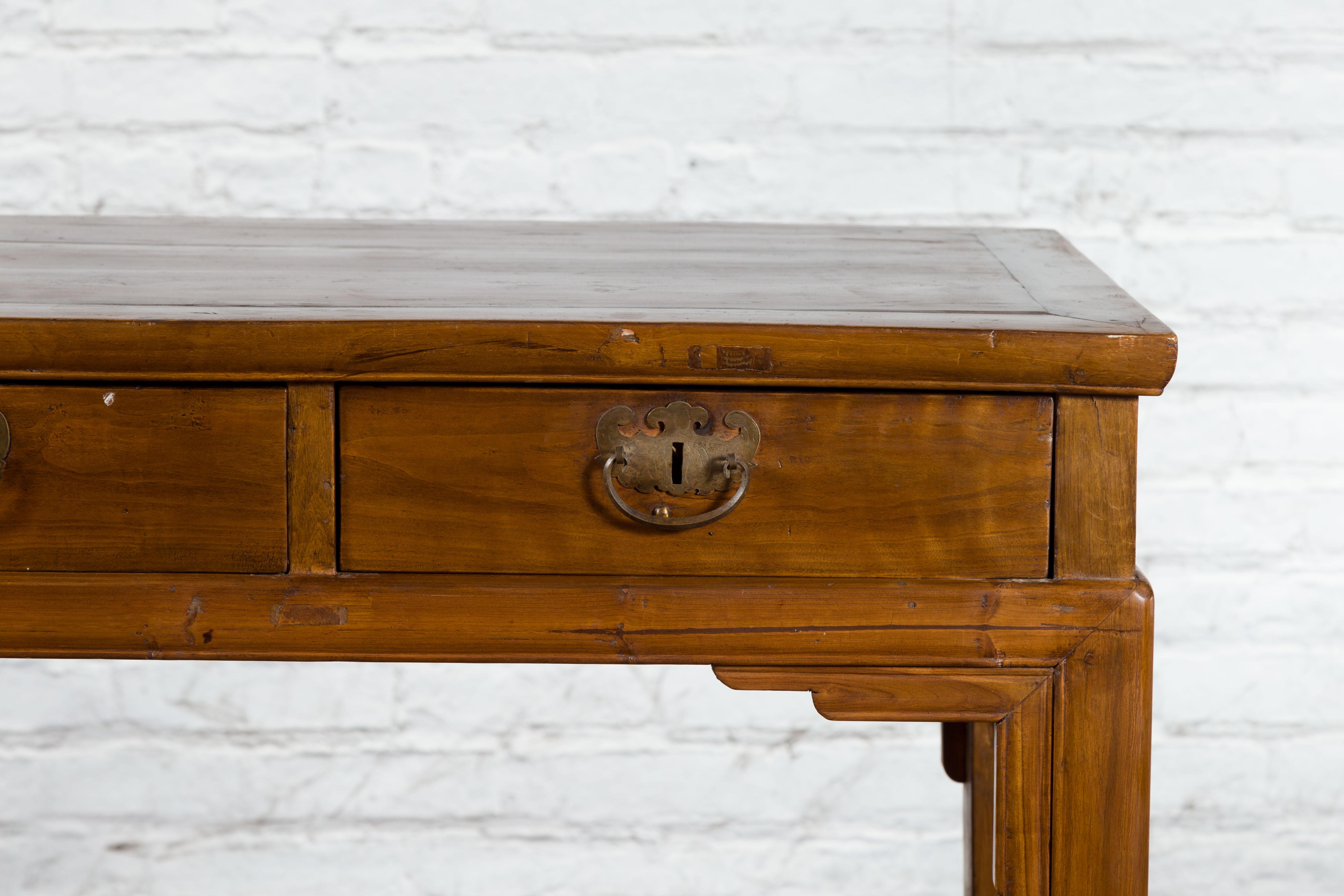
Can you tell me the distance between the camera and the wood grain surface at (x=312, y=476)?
0.66m

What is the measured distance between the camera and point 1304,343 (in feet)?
4.22

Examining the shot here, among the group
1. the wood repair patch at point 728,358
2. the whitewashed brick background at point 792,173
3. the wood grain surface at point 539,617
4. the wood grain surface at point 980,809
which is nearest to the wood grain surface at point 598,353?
the wood repair patch at point 728,358

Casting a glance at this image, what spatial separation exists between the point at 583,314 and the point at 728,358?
8cm

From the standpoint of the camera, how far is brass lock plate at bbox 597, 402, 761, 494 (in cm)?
65

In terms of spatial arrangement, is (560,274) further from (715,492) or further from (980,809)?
(980,809)

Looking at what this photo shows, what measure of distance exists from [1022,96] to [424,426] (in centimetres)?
85

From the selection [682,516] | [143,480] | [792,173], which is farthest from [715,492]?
[792,173]

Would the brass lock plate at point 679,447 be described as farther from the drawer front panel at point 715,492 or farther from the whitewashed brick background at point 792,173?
the whitewashed brick background at point 792,173

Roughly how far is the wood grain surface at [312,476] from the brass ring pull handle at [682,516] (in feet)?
0.46

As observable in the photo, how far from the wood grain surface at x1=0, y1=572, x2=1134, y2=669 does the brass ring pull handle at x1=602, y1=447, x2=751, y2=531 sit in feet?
0.11

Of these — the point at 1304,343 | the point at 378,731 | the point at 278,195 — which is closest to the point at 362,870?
the point at 378,731

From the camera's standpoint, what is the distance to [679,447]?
0.66m

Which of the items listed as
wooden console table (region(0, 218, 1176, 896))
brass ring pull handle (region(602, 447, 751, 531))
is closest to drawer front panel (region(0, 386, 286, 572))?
wooden console table (region(0, 218, 1176, 896))

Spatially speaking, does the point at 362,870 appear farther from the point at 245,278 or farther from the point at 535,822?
the point at 245,278
